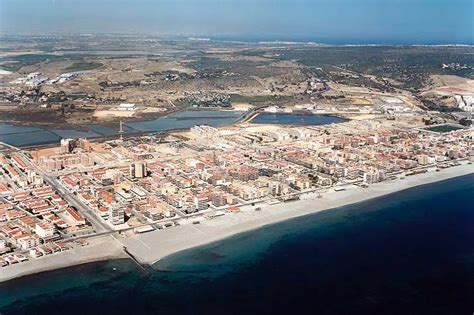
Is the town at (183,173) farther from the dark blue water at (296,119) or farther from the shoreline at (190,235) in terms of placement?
the dark blue water at (296,119)

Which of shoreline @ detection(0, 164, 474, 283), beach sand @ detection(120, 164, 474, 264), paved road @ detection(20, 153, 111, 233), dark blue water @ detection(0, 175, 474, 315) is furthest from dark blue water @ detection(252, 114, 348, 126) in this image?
dark blue water @ detection(0, 175, 474, 315)

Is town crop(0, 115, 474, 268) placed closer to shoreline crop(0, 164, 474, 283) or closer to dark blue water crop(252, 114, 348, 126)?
shoreline crop(0, 164, 474, 283)

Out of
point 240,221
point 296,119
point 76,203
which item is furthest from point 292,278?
point 296,119

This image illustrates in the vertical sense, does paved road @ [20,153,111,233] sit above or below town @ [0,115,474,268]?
below

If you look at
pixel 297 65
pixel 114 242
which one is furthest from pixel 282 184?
pixel 297 65

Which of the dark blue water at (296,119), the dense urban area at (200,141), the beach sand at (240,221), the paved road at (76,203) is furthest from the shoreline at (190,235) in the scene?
the dark blue water at (296,119)
